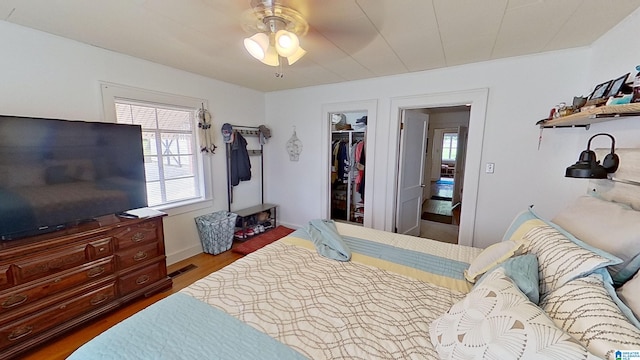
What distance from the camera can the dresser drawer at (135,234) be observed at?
204 cm

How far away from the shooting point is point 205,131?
316cm

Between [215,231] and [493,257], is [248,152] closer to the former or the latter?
[215,231]

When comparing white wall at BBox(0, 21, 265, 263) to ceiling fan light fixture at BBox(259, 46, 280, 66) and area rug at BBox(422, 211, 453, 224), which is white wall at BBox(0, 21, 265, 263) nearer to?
ceiling fan light fixture at BBox(259, 46, 280, 66)

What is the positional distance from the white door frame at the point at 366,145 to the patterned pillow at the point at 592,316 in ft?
8.03

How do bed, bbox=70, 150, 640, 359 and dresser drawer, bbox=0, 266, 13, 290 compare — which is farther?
dresser drawer, bbox=0, 266, 13, 290

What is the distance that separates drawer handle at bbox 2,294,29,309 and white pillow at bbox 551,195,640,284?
313cm

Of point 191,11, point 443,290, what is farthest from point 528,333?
point 191,11

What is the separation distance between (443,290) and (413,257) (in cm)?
38

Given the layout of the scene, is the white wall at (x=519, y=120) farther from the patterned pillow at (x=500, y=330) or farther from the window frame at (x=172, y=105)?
the window frame at (x=172, y=105)

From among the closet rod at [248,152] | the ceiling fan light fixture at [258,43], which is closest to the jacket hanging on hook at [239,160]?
the closet rod at [248,152]

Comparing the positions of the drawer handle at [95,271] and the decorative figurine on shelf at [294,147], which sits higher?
the decorative figurine on shelf at [294,147]

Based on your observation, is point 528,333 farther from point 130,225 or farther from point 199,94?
point 199,94

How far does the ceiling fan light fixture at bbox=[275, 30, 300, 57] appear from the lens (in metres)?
1.39

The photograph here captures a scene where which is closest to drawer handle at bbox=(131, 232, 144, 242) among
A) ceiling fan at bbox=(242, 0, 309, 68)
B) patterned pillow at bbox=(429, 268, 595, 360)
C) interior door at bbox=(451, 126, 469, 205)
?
ceiling fan at bbox=(242, 0, 309, 68)
